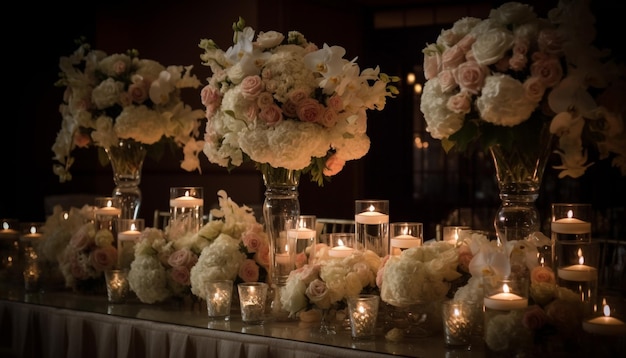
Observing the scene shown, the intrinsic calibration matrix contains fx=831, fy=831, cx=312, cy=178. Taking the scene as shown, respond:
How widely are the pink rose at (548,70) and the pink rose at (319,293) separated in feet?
2.78

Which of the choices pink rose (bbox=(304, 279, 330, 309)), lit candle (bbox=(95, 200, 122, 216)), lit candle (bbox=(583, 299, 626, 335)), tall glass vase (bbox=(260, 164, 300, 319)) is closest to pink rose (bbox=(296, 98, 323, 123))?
tall glass vase (bbox=(260, 164, 300, 319))

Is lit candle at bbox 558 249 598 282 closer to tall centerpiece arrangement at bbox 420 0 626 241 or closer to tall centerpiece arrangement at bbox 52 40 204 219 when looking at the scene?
tall centerpiece arrangement at bbox 420 0 626 241

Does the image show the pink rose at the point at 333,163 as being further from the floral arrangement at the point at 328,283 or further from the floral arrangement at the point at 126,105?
the floral arrangement at the point at 126,105

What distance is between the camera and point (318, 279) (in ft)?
8.09

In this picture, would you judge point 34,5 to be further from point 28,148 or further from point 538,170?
point 538,170

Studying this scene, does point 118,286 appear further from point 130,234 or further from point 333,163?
point 333,163

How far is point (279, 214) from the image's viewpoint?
2.78m

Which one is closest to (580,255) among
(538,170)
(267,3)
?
(538,170)

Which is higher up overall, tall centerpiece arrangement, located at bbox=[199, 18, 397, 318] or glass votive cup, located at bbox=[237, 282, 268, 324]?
tall centerpiece arrangement, located at bbox=[199, 18, 397, 318]

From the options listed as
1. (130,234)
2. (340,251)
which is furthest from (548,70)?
(130,234)

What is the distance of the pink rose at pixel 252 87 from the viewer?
258cm

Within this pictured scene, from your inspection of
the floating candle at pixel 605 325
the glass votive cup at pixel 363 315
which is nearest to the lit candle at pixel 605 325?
the floating candle at pixel 605 325

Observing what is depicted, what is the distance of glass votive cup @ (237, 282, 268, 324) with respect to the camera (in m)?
2.59

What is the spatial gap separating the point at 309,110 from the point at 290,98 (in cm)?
7
